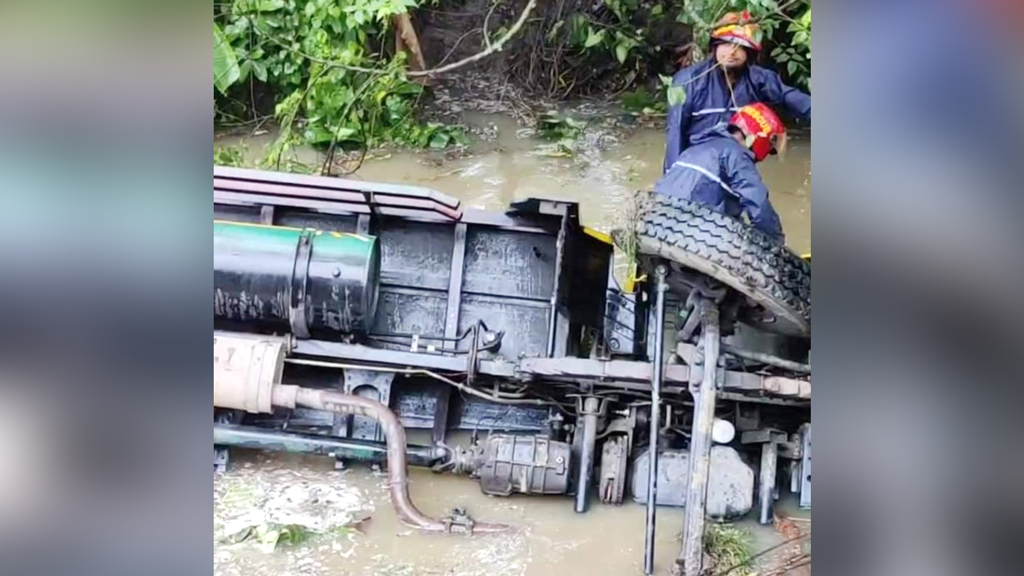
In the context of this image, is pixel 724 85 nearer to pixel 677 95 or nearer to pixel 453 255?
pixel 677 95

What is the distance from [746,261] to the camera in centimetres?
184

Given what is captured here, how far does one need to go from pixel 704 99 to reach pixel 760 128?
0.13 m

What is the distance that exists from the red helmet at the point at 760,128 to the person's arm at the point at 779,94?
0.02 metres

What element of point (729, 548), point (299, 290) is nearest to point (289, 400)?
point (299, 290)

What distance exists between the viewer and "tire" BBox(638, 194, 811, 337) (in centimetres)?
183

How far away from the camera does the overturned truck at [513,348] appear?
6.18 ft

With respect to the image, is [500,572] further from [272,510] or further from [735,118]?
[735,118]

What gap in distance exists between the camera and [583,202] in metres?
1.99

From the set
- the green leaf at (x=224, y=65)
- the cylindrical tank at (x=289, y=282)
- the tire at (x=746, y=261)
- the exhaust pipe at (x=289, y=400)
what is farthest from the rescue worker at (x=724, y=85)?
the green leaf at (x=224, y=65)

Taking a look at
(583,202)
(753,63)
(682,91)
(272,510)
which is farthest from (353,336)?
(753,63)

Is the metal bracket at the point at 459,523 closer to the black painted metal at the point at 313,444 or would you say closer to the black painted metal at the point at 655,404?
the black painted metal at the point at 313,444
